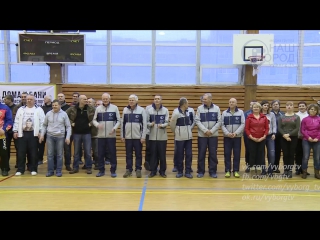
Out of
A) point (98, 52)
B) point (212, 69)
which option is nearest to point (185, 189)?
point (212, 69)

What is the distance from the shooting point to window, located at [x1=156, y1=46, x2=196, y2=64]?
10055mm

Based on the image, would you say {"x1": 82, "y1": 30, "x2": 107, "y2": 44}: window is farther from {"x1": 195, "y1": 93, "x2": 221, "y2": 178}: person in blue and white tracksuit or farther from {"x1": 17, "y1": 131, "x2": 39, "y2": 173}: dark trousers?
{"x1": 195, "y1": 93, "x2": 221, "y2": 178}: person in blue and white tracksuit

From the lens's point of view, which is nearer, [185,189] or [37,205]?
[37,205]

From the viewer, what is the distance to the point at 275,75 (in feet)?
32.6

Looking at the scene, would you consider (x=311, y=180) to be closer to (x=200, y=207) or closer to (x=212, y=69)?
(x=200, y=207)

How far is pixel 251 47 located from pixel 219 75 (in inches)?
54.8

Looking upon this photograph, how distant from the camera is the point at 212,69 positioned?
1004cm

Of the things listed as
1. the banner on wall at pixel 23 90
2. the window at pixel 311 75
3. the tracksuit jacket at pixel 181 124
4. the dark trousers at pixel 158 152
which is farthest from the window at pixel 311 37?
the banner on wall at pixel 23 90

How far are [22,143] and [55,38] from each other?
392 centimetres

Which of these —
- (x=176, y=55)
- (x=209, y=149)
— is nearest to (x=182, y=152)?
(x=209, y=149)

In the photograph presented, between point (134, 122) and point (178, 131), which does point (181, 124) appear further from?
point (134, 122)

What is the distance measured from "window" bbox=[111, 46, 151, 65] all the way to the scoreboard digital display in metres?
1.23

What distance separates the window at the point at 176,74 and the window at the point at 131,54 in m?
0.58

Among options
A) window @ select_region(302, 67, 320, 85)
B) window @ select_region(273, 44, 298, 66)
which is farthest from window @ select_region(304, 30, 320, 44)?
window @ select_region(302, 67, 320, 85)
